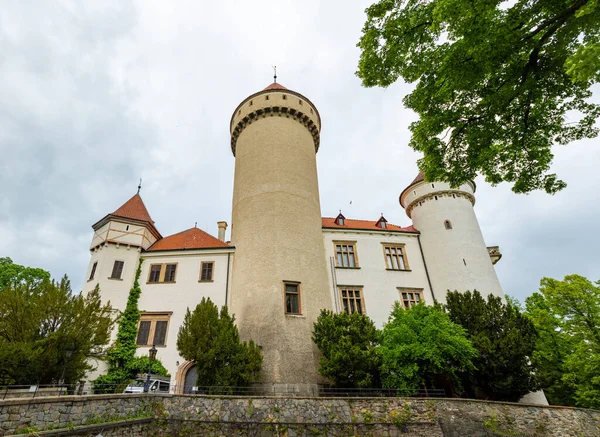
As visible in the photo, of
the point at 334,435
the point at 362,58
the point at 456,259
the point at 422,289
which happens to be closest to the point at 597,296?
the point at 456,259

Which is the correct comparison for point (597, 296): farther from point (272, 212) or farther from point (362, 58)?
point (362, 58)

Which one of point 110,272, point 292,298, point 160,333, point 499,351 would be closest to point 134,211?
point 110,272

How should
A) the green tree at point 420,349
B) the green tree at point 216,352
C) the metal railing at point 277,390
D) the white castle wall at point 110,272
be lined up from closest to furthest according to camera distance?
the metal railing at point 277,390 < the green tree at point 216,352 < the green tree at point 420,349 < the white castle wall at point 110,272

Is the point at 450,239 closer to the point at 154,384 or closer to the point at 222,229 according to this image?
the point at 222,229

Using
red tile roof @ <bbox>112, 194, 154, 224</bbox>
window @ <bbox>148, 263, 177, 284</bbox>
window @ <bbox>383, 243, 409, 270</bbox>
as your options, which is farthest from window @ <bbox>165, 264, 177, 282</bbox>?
window @ <bbox>383, 243, 409, 270</bbox>

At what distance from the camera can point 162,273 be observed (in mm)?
21234

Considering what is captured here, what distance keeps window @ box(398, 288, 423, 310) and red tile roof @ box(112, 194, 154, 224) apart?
17.4m

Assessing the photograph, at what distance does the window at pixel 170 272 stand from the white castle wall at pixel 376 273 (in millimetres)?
9698

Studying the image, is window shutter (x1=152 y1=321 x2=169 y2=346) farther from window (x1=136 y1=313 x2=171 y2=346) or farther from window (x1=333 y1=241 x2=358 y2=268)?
window (x1=333 y1=241 x2=358 y2=268)

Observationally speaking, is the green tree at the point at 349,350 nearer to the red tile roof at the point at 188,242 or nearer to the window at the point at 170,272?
the red tile roof at the point at 188,242

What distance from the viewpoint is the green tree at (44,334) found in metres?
11.7

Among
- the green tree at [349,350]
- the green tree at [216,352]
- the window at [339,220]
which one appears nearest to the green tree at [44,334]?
the green tree at [216,352]

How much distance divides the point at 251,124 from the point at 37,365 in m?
19.3

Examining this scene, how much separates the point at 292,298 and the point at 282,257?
2393 mm
